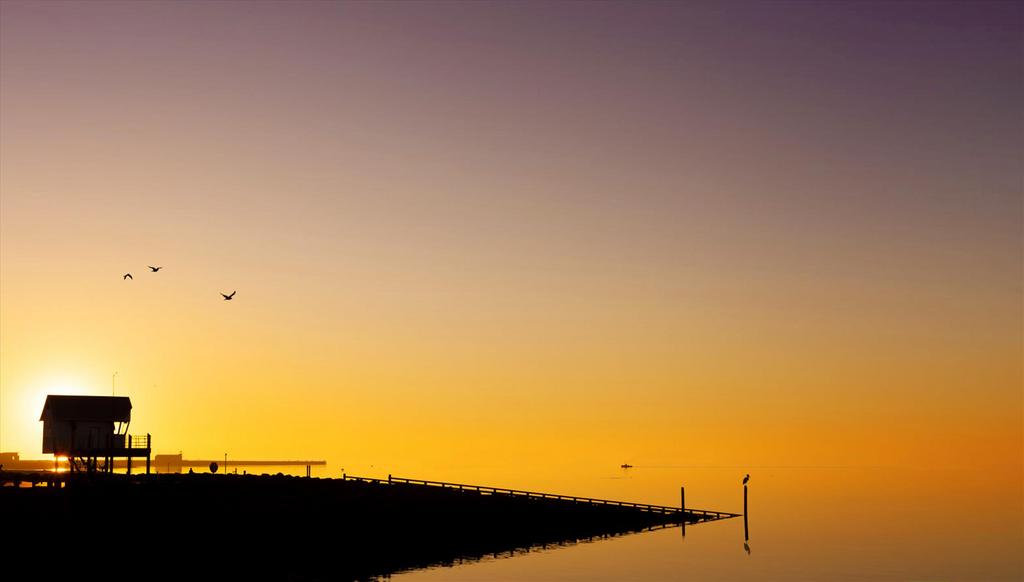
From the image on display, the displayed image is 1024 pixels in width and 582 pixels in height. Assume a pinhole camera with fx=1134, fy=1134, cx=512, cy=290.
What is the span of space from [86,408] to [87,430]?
218 centimetres

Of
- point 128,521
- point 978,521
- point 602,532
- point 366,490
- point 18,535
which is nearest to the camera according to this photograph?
point 18,535

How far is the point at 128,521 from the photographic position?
7762 cm

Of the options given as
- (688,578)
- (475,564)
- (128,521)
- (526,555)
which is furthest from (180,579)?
(688,578)

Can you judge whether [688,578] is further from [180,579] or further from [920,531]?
[920,531]

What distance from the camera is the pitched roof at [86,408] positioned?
105 m

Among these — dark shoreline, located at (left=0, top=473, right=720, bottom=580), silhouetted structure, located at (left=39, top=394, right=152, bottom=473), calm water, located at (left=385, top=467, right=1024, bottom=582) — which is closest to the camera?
dark shoreline, located at (left=0, top=473, right=720, bottom=580)

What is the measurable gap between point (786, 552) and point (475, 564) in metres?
39.6

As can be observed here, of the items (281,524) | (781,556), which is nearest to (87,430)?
(281,524)

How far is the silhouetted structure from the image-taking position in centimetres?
10450

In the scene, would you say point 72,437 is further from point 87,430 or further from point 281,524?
point 281,524

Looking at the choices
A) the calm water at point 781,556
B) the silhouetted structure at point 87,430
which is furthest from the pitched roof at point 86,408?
the calm water at point 781,556

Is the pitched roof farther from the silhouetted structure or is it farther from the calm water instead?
the calm water

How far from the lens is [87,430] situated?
345 ft

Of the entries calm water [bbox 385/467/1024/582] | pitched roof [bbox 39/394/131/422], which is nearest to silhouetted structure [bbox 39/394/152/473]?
pitched roof [bbox 39/394/131/422]
